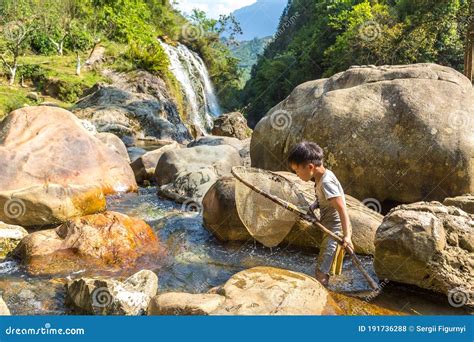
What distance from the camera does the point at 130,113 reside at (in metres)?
20.7

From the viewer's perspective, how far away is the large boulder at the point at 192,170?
897 centimetres

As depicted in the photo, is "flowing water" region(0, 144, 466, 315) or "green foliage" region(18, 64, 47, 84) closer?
"flowing water" region(0, 144, 466, 315)

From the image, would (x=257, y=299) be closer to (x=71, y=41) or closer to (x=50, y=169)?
(x=50, y=169)

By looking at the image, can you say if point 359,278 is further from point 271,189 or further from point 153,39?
point 153,39

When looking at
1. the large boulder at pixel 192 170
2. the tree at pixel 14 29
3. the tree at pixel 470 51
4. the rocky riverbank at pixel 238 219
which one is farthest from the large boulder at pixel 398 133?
the tree at pixel 14 29

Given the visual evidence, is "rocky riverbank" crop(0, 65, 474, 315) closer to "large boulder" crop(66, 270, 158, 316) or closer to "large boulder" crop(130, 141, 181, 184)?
"large boulder" crop(66, 270, 158, 316)

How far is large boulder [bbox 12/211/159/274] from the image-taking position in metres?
5.48

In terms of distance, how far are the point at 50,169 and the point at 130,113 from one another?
1391cm

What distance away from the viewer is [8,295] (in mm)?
4727

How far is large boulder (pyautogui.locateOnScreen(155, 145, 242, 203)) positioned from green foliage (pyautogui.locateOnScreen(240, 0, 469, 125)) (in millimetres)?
11258

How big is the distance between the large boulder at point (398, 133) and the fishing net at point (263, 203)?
2.31m

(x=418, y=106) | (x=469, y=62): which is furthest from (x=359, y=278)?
(x=469, y=62)

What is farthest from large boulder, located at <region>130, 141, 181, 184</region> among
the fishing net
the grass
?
the grass

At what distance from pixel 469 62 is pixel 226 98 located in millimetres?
34235
